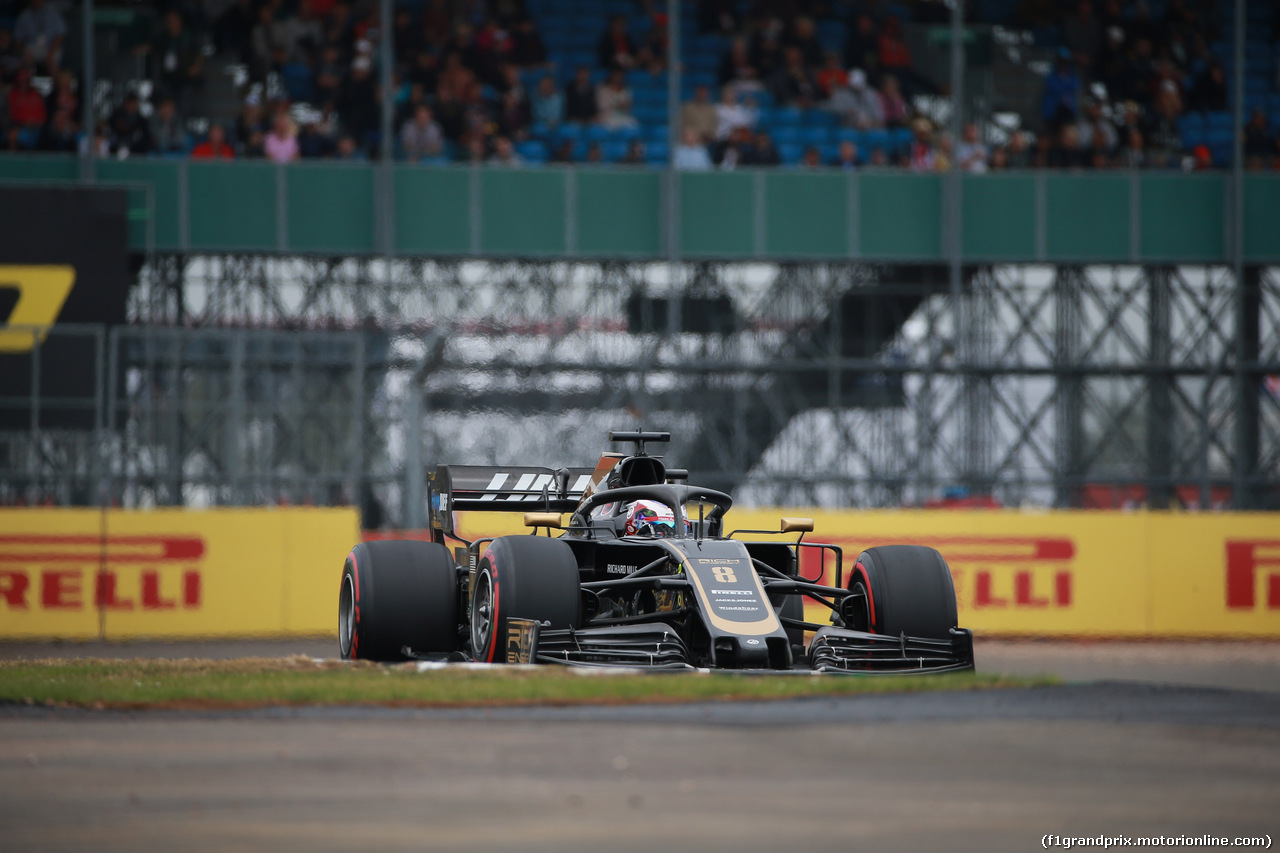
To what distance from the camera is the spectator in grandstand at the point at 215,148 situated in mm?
23859

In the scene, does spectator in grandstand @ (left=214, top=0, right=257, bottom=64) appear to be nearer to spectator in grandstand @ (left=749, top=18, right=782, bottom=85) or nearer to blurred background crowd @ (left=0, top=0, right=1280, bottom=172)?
blurred background crowd @ (left=0, top=0, right=1280, bottom=172)

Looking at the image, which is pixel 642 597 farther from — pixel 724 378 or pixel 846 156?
pixel 846 156

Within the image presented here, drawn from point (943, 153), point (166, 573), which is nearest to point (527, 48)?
point (943, 153)

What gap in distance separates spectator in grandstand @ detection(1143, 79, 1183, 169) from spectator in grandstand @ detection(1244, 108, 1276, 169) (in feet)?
3.35

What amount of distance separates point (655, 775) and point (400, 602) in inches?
210

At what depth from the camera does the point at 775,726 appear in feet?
25.2

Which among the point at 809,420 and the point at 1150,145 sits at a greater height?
the point at 1150,145

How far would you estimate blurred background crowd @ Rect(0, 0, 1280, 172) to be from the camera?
79.1ft

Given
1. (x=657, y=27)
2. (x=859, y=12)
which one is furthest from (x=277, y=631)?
(x=859, y=12)

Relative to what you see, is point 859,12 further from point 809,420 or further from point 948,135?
point 809,420

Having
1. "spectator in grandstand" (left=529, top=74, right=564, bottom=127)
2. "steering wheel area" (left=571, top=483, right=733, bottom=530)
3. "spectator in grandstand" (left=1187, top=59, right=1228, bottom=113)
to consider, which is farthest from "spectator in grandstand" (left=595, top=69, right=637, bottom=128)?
"steering wheel area" (left=571, top=483, right=733, bottom=530)

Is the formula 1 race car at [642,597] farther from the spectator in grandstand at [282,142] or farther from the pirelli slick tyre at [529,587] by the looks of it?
the spectator in grandstand at [282,142]

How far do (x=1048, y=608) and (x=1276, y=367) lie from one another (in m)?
9.12

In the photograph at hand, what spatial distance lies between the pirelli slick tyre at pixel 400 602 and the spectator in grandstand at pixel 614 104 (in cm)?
1454
